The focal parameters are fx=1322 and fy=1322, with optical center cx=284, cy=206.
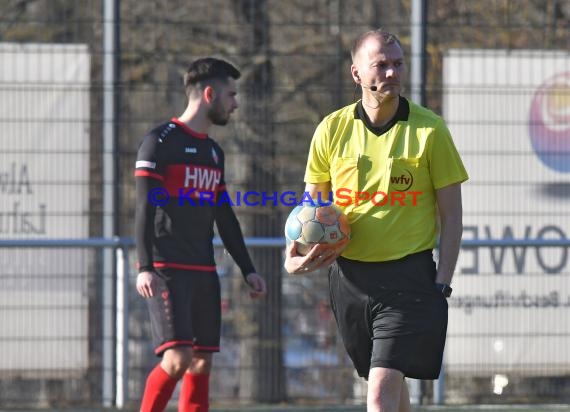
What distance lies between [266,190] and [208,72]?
92.1 inches

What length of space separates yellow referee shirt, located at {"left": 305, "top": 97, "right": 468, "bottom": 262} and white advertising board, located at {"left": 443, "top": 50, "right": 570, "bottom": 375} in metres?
4.06

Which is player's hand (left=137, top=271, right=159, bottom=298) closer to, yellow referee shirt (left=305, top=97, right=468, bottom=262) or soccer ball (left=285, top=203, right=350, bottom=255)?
soccer ball (left=285, top=203, right=350, bottom=255)

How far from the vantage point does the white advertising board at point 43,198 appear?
910cm

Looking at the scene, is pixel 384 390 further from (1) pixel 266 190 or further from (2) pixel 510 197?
(2) pixel 510 197

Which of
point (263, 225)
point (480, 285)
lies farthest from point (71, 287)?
point (480, 285)

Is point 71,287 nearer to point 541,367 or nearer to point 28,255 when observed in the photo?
point 28,255

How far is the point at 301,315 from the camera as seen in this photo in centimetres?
938

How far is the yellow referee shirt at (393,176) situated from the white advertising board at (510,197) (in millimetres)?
4065

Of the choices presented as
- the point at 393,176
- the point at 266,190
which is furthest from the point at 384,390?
the point at 266,190

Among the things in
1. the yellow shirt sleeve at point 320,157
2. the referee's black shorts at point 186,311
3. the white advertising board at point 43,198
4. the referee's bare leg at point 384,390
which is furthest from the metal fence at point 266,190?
the referee's bare leg at point 384,390

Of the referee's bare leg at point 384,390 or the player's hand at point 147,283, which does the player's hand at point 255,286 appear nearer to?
the player's hand at point 147,283

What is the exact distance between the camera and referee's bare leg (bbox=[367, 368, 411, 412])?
5.05 metres

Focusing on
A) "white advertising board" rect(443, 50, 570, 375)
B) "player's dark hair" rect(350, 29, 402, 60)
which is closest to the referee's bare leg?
"player's dark hair" rect(350, 29, 402, 60)

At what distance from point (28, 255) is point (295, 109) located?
2.26m
